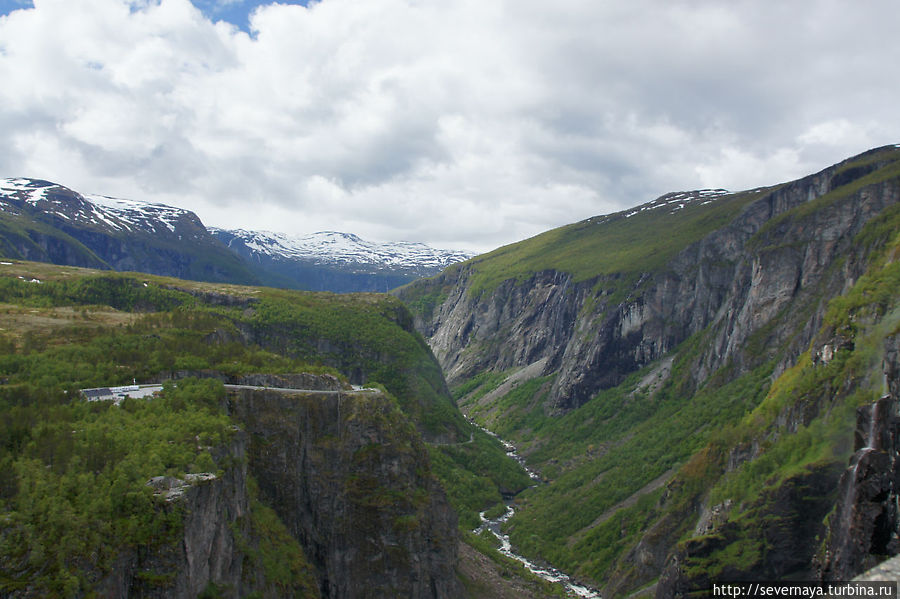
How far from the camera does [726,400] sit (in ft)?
396

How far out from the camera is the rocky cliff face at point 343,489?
5725cm

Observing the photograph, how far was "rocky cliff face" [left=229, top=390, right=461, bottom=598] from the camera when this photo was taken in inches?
2254

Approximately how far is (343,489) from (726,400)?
292 ft

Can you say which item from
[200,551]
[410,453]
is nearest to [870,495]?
[410,453]

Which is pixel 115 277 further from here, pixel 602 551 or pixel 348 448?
pixel 602 551

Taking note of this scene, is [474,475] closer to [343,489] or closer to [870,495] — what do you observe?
[343,489]

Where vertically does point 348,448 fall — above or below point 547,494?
above

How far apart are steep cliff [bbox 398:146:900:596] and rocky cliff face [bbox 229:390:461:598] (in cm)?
3086

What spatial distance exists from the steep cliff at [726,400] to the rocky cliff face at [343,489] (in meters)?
30.9

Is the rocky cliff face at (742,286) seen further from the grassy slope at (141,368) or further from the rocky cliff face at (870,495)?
the rocky cliff face at (870,495)

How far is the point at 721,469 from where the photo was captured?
277 feet

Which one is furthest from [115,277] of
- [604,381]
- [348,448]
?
[604,381]

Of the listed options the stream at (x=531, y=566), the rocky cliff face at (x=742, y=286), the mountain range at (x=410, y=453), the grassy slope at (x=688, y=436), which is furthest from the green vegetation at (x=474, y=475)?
the rocky cliff face at (x=742, y=286)

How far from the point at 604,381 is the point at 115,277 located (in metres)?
134
